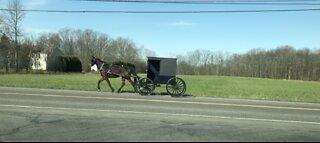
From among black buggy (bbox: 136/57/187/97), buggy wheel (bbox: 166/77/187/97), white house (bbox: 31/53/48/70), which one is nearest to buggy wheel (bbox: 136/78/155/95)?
black buggy (bbox: 136/57/187/97)

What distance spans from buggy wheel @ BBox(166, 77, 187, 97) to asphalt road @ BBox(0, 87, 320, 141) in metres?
7.72

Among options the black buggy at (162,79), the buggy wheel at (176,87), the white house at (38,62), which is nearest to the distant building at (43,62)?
the white house at (38,62)

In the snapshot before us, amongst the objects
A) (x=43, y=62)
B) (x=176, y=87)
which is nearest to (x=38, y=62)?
(x=43, y=62)

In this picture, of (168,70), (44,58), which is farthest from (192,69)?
(168,70)

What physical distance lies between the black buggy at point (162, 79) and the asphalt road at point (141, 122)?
7400 mm

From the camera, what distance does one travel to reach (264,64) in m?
149

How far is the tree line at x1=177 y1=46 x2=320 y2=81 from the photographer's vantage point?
14138 centimetres

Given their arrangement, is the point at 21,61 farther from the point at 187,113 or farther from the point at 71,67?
the point at 187,113

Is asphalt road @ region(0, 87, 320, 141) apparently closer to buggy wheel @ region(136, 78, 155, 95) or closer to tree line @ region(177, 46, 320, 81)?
buggy wheel @ region(136, 78, 155, 95)

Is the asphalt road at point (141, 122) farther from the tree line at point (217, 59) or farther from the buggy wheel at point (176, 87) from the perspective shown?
the tree line at point (217, 59)

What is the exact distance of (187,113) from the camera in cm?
1609

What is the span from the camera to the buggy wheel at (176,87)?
26.2 metres

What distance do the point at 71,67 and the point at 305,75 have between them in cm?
8017

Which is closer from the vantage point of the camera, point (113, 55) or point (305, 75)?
point (113, 55)
